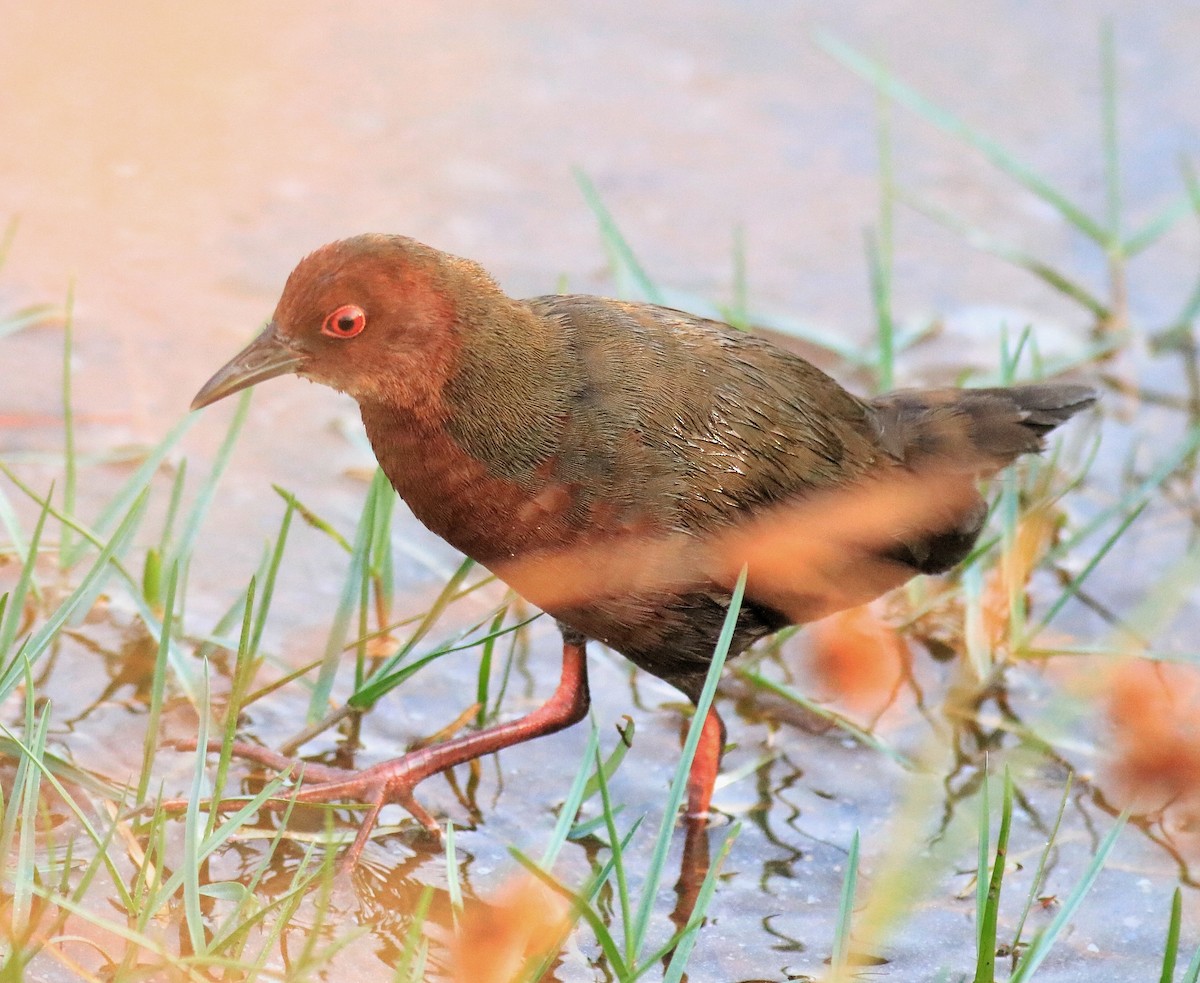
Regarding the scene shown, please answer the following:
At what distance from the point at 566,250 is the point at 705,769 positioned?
8.79ft

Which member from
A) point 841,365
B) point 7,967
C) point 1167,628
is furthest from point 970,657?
point 7,967

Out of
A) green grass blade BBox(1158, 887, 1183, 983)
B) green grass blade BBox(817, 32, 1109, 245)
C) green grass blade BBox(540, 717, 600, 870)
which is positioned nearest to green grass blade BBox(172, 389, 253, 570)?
green grass blade BBox(540, 717, 600, 870)

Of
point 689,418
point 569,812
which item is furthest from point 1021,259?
point 569,812

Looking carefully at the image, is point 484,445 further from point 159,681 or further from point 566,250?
point 566,250

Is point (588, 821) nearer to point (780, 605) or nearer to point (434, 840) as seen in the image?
point (434, 840)

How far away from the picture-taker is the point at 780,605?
382 centimetres

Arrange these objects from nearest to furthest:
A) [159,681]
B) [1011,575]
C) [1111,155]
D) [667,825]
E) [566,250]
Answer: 1. [667,825]
2. [159,681]
3. [1011,575]
4. [1111,155]
5. [566,250]

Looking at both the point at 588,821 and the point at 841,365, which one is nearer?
the point at 588,821

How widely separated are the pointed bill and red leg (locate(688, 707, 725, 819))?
1220 mm

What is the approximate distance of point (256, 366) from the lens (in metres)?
3.55

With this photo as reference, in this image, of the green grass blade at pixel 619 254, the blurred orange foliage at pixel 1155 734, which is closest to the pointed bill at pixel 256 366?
the green grass blade at pixel 619 254

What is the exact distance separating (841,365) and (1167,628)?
1.44 m

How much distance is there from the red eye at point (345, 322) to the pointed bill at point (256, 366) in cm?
10

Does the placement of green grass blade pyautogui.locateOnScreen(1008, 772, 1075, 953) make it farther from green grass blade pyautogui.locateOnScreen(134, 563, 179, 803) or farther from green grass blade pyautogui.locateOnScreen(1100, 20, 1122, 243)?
green grass blade pyautogui.locateOnScreen(1100, 20, 1122, 243)
